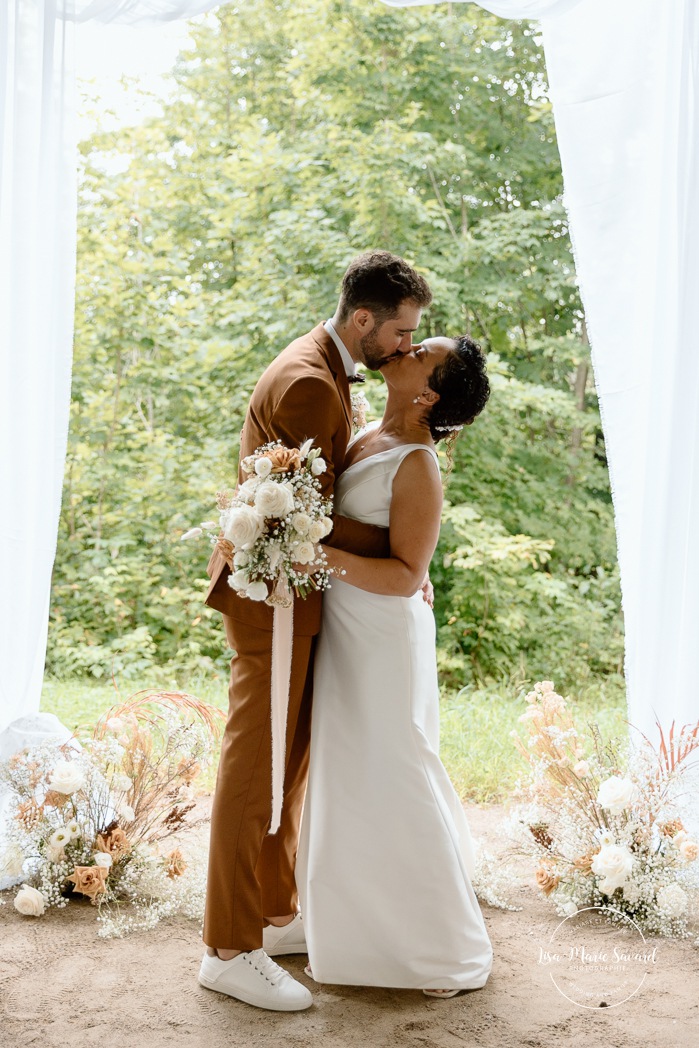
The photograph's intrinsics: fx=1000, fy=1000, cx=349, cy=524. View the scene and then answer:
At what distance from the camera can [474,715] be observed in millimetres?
5102

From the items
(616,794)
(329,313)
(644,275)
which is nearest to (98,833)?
(616,794)

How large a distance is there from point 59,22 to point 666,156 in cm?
191

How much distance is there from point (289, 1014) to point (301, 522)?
119 cm

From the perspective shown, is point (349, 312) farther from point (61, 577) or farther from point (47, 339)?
point (61, 577)

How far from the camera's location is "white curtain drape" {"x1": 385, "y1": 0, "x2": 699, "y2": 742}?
9.97ft

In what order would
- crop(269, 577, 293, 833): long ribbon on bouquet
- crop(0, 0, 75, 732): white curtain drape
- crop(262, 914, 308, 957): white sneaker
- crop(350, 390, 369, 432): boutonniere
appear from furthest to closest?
crop(0, 0, 75, 732): white curtain drape → crop(350, 390, 369, 432): boutonniere → crop(262, 914, 308, 957): white sneaker → crop(269, 577, 293, 833): long ribbon on bouquet

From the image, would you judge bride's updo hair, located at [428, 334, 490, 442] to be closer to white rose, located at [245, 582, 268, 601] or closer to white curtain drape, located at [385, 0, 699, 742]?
white rose, located at [245, 582, 268, 601]

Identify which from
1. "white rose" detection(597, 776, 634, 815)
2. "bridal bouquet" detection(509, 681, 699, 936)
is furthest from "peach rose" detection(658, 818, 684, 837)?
"white rose" detection(597, 776, 634, 815)

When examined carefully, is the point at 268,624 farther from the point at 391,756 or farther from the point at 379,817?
the point at 379,817

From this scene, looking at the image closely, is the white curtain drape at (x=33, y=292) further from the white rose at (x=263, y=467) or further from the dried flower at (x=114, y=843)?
the white rose at (x=263, y=467)

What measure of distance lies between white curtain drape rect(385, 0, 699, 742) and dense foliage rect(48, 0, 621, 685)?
2707 millimetres

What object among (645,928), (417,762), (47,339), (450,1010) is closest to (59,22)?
(47,339)

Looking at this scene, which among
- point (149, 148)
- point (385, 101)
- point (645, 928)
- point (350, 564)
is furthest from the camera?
point (149, 148)

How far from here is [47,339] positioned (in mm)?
3146
